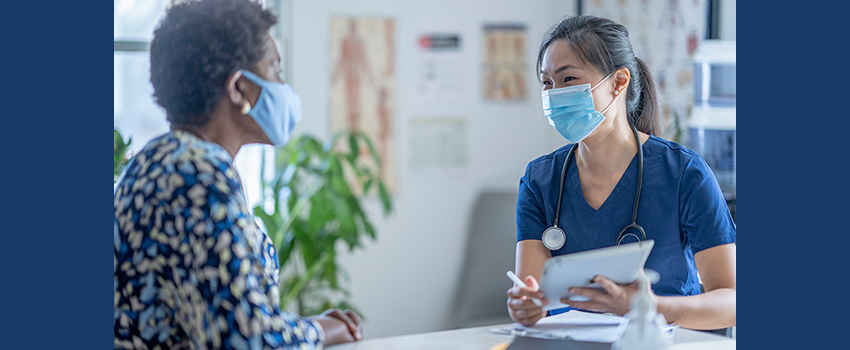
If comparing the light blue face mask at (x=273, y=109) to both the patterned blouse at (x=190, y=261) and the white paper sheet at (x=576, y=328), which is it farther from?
the white paper sheet at (x=576, y=328)

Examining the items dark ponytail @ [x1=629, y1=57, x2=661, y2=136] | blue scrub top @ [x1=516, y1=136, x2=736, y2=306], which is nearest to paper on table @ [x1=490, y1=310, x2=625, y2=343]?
blue scrub top @ [x1=516, y1=136, x2=736, y2=306]

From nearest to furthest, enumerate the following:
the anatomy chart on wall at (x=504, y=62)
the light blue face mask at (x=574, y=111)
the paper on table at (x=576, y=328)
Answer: the paper on table at (x=576, y=328) < the light blue face mask at (x=574, y=111) < the anatomy chart on wall at (x=504, y=62)

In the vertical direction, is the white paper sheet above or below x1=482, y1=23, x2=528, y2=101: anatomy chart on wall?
below

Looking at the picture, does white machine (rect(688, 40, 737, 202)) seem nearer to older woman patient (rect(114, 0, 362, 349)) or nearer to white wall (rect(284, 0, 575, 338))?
white wall (rect(284, 0, 575, 338))

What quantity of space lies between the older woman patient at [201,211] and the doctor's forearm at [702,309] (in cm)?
66

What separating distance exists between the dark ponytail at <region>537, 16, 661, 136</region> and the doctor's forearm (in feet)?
1.60

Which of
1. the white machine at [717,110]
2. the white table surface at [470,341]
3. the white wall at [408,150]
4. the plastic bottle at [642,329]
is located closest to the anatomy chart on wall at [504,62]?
the white wall at [408,150]

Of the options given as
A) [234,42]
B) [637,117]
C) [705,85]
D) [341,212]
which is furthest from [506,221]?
[234,42]

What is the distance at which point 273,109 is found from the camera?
1.24 m

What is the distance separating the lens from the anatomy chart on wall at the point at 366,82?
3.45 m

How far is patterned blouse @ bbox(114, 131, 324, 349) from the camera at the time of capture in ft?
3.24

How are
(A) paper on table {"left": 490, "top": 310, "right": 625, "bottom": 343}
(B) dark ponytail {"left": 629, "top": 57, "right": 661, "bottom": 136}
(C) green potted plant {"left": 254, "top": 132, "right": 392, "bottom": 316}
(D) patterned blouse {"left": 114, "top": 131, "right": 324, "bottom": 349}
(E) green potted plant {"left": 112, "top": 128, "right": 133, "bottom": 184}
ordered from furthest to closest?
(C) green potted plant {"left": 254, "top": 132, "right": 392, "bottom": 316} → (E) green potted plant {"left": 112, "top": 128, "right": 133, "bottom": 184} → (B) dark ponytail {"left": 629, "top": 57, "right": 661, "bottom": 136} → (A) paper on table {"left": 490, "top": 310, "right": 625, "bottom": 343} → (D) patterned blouse {"left": 114, "top": 131, "right": 324, "bottom": 349}

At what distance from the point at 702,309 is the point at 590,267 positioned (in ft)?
1.28

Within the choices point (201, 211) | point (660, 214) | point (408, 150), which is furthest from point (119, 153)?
point (408, 150)
